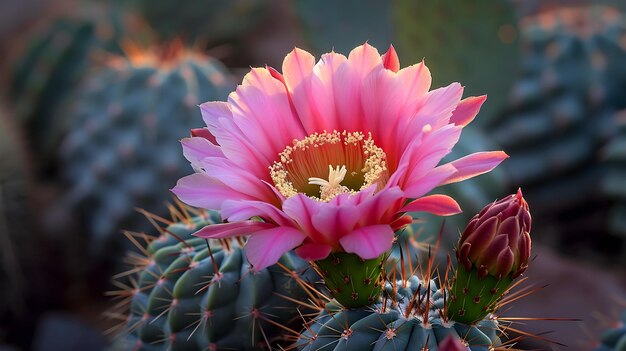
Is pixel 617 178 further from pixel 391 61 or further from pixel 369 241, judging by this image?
pixel 369 241

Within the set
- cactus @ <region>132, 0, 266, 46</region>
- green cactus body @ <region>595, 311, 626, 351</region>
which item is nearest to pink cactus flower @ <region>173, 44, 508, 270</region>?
green cactus body @ <region>595, 311, 626, 351</region>

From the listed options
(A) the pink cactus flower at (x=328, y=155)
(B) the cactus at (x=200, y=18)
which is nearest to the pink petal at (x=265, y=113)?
(A) the pink cactus flower at (x=328, y=155)

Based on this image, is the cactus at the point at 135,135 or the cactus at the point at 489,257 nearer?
the cactus at the point at 489,257

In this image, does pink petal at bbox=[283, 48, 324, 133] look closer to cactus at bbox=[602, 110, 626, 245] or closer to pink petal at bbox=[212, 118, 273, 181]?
pink petal at bbox=[212, 118, 273, 181]

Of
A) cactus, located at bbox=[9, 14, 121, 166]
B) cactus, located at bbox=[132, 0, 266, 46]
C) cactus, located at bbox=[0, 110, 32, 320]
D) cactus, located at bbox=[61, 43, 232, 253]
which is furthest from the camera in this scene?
cactus, located at bbox=[132, 0, 266, 46]

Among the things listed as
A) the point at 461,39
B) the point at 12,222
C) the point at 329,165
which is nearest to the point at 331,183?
the point at 329,165

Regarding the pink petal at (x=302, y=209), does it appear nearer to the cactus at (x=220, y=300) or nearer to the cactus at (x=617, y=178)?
the cactus at (x=220, y=300)
